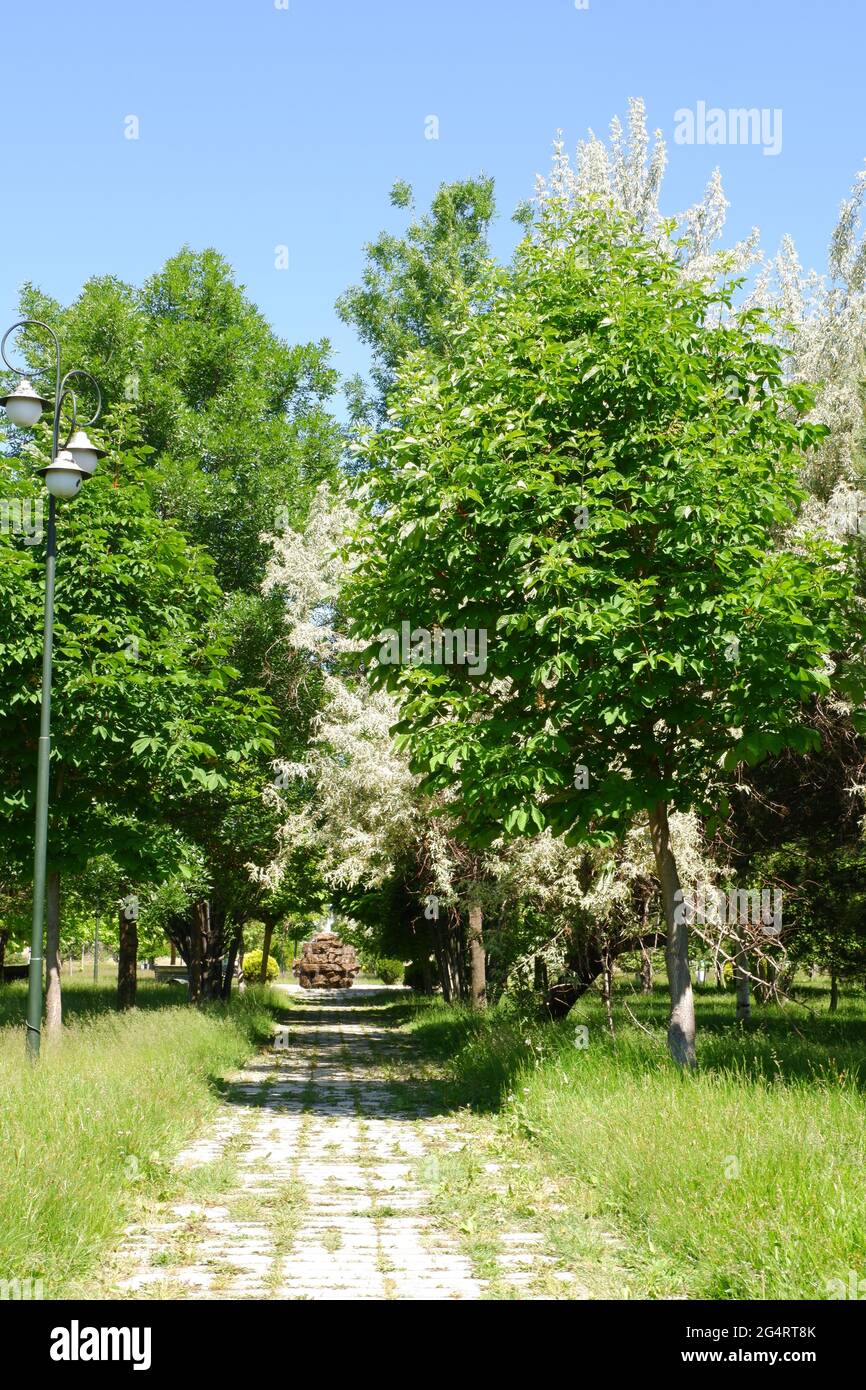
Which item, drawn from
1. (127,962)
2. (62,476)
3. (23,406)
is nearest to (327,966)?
(127,962)

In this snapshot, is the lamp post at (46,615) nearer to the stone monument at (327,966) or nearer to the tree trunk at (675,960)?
the tree trunk at (675,960)

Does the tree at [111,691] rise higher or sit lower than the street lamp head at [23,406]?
lower

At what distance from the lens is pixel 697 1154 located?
7293 millimetres

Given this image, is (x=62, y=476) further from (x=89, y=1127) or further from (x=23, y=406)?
(x=89, y=1127)

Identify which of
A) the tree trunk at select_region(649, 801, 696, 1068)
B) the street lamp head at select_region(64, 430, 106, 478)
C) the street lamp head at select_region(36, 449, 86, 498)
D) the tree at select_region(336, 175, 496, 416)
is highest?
the tree at select_region(336, 175, 496, 416)

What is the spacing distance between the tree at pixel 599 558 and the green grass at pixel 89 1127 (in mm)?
4000

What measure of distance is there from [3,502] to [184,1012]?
30.2 ft

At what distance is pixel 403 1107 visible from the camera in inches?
519

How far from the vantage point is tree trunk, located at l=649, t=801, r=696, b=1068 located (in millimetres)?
11578

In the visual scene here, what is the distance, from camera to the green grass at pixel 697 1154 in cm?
579

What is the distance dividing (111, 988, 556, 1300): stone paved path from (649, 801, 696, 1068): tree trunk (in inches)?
98.4
